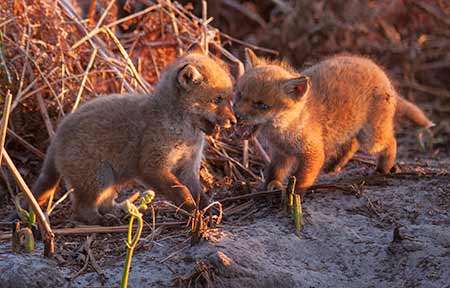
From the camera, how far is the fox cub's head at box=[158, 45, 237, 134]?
486 centimetres

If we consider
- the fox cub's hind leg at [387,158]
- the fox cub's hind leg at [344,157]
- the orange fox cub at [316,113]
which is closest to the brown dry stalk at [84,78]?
the orange fox cub at [316,113]

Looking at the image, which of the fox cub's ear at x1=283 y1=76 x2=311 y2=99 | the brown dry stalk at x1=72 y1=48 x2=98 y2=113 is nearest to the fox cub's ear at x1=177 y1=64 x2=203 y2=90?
the fox cub's ear at x1=283 y1=76 x2=311 y2=99

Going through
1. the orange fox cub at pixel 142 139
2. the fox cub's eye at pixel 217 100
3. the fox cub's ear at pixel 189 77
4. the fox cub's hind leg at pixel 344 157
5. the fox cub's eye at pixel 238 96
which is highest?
the fox cub's ear at pixel 189 77

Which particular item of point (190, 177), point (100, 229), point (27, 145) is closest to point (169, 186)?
point (190, 177)

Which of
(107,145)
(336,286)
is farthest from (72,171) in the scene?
(336,286)

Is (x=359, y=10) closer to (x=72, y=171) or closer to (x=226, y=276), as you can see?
(x=72, y=171)

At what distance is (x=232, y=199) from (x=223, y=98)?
2.38 feet

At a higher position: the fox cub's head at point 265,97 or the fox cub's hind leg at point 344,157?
the fox cub's head at point 265,97

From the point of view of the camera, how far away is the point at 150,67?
7051mm

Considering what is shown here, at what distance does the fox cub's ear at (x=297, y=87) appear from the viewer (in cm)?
514

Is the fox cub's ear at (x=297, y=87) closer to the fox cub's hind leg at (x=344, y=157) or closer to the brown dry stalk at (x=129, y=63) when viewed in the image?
the fox cub's hind leg at (x=344, y=157)

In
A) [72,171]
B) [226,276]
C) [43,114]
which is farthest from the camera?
[43,114]

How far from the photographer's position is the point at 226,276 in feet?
12.5

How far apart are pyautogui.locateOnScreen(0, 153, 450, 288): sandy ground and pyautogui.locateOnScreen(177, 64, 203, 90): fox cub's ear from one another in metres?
0.98
